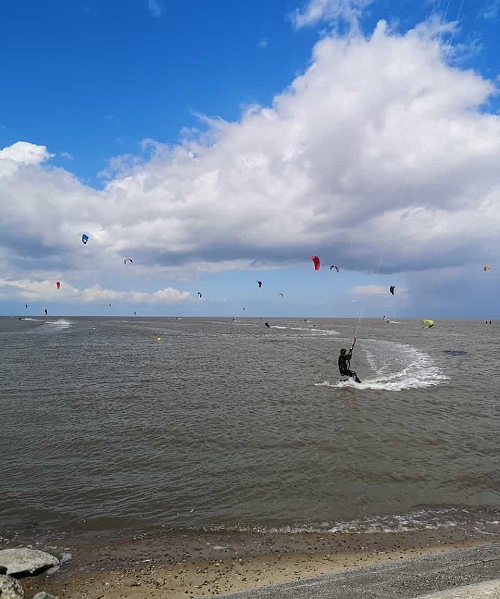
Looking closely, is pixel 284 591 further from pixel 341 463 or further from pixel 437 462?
pixel 437 462

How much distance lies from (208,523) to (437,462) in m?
8.04

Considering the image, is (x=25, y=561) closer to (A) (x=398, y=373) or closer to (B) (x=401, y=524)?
(B) (x=401, y=524)

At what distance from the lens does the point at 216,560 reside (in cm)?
820

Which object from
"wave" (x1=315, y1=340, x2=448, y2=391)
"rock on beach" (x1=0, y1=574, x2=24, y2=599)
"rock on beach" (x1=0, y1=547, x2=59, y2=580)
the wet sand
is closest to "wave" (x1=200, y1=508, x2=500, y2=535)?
the wet sand

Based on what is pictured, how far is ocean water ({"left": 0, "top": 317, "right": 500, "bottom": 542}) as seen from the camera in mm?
10031

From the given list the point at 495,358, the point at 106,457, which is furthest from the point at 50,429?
the point at 495,358

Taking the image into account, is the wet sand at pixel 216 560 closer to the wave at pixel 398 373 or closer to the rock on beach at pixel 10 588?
the rock on beach at pixel 10 588

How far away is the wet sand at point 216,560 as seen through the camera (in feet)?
24.0

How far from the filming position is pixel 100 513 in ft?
33.7

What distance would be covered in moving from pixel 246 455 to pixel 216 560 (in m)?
5.70

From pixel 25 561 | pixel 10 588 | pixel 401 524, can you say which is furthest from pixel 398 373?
pixel 10 588

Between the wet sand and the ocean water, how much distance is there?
0.49 m

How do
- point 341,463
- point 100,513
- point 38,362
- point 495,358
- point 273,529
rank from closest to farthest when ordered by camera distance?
point 273,529 → point 100,513 → point 341,463 → point 38,362 → point 495,358

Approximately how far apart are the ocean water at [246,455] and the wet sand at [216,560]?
0.49 metres
